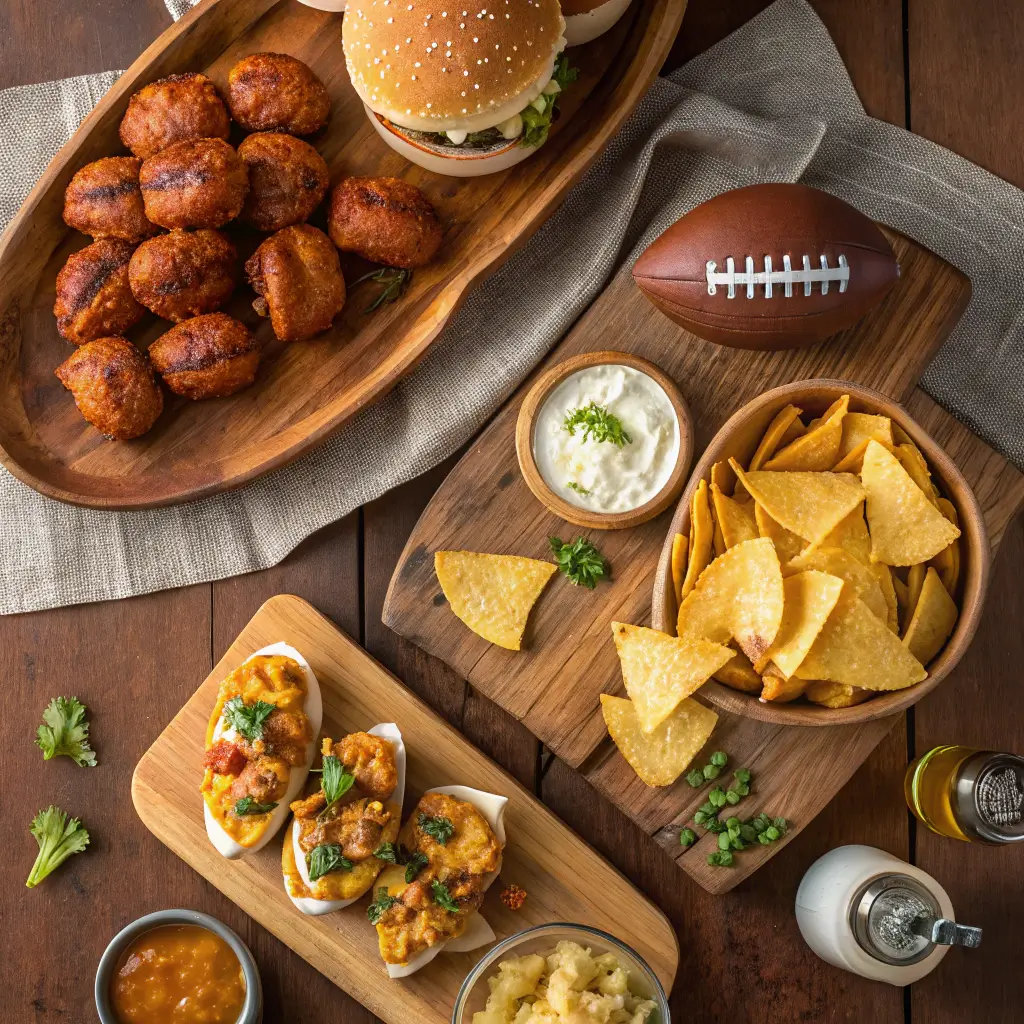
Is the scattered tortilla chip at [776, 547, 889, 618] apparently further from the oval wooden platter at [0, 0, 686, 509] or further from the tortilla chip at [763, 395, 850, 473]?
the oval wooden platter at [0, 0, 686, 509]

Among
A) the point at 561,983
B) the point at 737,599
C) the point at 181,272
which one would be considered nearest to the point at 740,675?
the point at 737,599

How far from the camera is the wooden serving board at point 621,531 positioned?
252cm

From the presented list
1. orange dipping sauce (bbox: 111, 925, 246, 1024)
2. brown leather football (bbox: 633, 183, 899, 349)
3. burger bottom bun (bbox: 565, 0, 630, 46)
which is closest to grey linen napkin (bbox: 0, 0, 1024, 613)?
burger bottom bun (bbox: 565, 0, 630, 46)

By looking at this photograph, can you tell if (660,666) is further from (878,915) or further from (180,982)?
(180,982)

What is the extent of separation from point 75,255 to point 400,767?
1470mm

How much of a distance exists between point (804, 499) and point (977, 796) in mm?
809

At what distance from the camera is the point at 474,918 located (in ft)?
8.21

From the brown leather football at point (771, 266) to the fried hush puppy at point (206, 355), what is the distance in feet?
3.19

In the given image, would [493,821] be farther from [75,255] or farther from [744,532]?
[75,255]

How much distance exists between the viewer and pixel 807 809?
2484mm

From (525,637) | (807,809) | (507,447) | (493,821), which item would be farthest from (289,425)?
(807,809)

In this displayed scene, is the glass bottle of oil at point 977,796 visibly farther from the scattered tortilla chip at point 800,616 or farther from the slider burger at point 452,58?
the slider burger at point 452,58

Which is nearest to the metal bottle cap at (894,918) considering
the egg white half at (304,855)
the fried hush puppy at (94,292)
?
the egg white half at (304,855)

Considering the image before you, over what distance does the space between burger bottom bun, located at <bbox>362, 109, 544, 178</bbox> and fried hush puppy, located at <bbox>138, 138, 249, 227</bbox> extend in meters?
0.36
